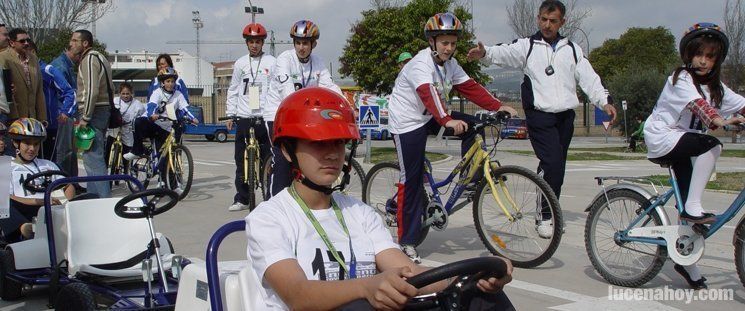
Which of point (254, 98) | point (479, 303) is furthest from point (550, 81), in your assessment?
point (479, 303)

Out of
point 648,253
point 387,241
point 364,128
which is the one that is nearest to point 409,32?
point 364,128

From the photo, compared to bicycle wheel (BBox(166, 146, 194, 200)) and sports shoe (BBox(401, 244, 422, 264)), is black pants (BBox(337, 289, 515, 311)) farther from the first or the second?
bicycle wheel (BBox(166, 146, 194, 200))

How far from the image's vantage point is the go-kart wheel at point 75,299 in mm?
4117

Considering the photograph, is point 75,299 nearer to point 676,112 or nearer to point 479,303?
point 479,303

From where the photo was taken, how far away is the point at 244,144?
9461 mm

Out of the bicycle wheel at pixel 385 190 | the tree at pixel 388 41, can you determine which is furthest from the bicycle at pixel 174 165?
the tree at pixel 388 41

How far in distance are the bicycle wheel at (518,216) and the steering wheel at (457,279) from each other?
3.43 m

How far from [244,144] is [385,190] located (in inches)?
106

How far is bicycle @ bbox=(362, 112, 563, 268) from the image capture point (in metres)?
5.95

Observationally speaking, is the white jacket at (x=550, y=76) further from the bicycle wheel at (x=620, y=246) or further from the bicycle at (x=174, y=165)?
the bicycle at (x=174, y=165)

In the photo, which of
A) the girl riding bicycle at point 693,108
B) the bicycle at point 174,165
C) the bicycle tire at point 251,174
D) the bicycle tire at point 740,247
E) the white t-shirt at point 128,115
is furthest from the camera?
→ the white t-shirt at point 128,115

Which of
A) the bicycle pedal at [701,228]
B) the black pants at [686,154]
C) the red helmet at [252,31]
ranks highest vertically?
the red helmet at [252,31]

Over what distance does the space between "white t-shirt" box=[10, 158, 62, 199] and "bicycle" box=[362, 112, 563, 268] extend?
10.3 feet

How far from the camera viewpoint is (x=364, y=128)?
16.3 m
